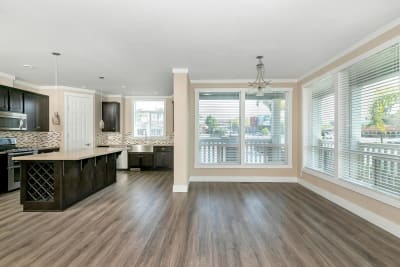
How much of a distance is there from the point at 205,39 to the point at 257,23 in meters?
0.82

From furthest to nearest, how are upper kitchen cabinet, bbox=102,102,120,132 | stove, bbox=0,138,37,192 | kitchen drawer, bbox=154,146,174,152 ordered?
upper kitchen cabinet, bbox=102,102,120,132
kitchen drawer, bbox=154,146,174,152
stove, bbox=0,138,37,192

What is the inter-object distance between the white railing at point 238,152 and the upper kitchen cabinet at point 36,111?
4.30 m

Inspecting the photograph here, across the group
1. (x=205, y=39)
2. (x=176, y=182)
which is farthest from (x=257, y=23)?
(x=176, y=182)

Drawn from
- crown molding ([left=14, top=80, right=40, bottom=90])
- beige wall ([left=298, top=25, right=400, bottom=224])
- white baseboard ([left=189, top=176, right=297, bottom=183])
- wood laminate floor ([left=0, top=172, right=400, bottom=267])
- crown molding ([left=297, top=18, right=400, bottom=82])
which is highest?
crown molding ([left=297, top=18, right=400, bottom=82])

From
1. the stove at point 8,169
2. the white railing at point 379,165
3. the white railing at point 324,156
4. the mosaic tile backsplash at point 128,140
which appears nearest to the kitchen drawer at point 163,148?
the mosaic tile backsplash at point 128,140

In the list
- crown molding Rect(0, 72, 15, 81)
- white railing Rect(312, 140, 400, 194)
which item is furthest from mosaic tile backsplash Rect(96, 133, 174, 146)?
white railing Rect(312, 140, 400, 194)

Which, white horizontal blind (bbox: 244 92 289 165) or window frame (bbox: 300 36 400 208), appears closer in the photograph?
window frame (bbox: 300 36 400 208)

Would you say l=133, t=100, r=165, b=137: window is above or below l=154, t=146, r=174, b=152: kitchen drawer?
above

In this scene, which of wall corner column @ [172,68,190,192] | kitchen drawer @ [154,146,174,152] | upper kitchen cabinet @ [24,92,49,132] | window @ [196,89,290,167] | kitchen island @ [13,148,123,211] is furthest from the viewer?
kitchen drawer @ [154,146,174,152]

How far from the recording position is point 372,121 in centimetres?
338

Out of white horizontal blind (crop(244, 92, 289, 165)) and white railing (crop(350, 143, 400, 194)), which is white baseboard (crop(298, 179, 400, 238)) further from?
white horizontal blind (crop(244, 92, 289, 165))

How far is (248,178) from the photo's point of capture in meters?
5.98

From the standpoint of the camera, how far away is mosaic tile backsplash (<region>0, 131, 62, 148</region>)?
5.87m

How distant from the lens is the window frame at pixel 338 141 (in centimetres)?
304
